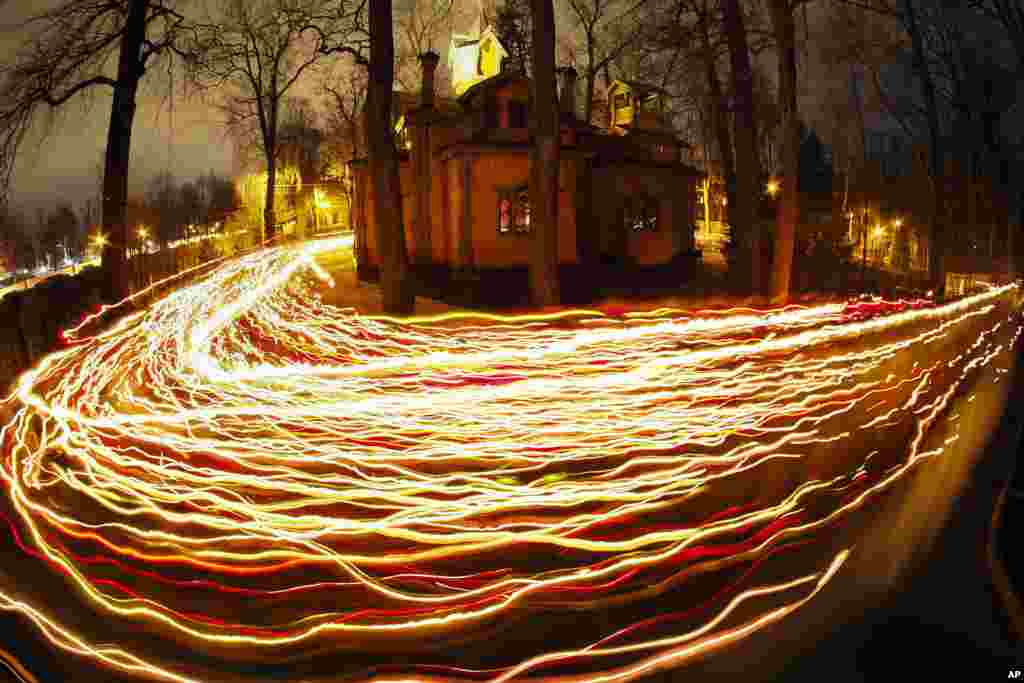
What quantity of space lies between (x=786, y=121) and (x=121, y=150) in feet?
46.4

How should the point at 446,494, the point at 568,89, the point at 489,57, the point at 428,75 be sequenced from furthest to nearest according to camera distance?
the point at 489,57
the point at 568,89
the point at 428,75
the point at 446,494

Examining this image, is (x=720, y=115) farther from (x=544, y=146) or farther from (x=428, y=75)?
(x=544, y=146)

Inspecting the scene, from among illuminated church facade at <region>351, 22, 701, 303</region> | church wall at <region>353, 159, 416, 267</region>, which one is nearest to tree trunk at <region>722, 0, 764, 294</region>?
illuminated church facade at <region>351, 22, 701, 303</region>

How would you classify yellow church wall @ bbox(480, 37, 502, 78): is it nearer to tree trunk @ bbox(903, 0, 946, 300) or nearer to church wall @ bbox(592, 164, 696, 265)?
church wall @ bbox(592, 164, 696, 265)

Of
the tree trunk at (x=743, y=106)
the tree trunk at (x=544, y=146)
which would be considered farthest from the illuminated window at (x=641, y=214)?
the tree trunk at (x=544, y=146)

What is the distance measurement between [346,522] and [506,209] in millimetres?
20694

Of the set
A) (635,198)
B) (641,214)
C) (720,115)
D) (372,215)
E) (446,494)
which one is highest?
(720,115)

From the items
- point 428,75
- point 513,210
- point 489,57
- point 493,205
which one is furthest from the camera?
point 489,57

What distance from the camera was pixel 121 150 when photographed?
43.6ft

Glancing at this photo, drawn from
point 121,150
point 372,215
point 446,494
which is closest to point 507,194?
point 372,215

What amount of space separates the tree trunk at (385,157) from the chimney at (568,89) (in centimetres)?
1736

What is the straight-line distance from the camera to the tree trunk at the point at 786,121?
1473cm

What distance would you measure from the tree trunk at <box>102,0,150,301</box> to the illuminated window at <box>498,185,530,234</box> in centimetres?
1301

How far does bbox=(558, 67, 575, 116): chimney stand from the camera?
3118 cm
